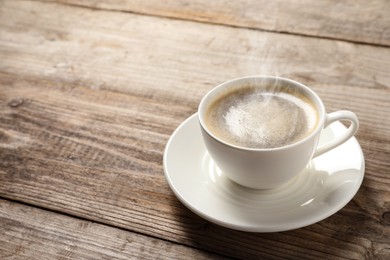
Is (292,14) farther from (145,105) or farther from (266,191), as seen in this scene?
(266,191)

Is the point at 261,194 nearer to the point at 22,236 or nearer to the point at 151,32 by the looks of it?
the point at 22,236

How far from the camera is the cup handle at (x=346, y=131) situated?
2.36 feet

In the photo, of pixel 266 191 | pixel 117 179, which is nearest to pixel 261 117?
pixel 266 191

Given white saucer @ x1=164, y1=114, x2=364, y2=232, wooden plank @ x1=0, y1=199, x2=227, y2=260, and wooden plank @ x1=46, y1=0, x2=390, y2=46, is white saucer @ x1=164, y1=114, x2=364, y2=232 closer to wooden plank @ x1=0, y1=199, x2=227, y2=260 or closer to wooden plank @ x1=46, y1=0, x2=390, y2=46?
wooden plank @ x1=0, y1=199, x2=227, y2=260

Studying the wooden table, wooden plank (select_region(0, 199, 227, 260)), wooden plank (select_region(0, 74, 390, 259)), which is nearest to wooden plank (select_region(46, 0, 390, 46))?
the wooden table

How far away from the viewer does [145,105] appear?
1008 millimetres

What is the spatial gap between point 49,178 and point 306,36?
2.18 feet

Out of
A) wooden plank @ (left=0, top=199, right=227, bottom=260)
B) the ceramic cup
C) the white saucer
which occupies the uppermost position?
the ceramic cup

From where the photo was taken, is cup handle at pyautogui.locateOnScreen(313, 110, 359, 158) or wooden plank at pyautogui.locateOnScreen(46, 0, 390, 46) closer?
cup handle at pyautogui.locateOnScreen(313, 110, 359, 158)

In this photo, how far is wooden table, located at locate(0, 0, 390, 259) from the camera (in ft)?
2.32

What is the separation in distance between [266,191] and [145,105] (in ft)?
1.20

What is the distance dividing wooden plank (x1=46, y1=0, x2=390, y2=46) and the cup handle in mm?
463

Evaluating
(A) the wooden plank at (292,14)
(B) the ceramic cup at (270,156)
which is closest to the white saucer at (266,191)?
(B) the ceramic cup at (270,156)

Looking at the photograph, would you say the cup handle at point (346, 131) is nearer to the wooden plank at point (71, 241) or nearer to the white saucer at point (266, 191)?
the white saucer at point (266, 191)
